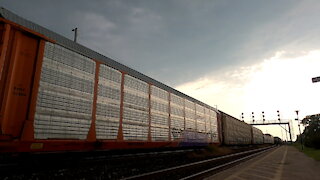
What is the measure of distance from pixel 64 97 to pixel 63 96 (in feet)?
0.16

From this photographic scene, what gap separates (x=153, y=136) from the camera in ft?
40.5

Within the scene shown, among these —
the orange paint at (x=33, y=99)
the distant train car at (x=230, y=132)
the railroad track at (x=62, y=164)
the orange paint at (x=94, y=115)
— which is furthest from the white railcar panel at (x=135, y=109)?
the distant train car at (x=230, y=132)

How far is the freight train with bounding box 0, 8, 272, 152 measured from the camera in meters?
6.10

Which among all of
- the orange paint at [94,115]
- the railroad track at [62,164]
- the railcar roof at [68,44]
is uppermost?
the railcar roof at [68,44]

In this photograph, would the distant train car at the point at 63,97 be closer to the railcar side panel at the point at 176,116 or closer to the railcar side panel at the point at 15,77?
the railcar side panel at the point at 15,77

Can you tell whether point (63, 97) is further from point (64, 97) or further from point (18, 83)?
point (18, 83)

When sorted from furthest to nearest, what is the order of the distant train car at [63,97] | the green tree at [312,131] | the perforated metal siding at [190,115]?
the green tree at [312,131] → the perforated metal siding at [190,115] → the distant train car at [63,97]

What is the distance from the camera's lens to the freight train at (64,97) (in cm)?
610

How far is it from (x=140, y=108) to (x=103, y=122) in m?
2.94

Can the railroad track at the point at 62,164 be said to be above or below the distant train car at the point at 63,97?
below

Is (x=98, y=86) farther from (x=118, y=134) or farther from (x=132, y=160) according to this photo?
(x=132, y=160)

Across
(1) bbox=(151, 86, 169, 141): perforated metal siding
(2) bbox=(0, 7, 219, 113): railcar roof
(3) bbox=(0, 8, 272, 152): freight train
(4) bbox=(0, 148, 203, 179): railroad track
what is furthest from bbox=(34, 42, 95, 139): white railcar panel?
(1) bbox=(151, 86, 169, 141): perforated metal siding

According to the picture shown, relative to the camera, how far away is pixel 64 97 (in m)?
7.33

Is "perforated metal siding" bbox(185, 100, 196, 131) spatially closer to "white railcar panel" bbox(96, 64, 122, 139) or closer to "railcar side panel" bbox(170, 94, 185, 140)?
"railcar side panel" bbox(170, 94, 185, 140)
